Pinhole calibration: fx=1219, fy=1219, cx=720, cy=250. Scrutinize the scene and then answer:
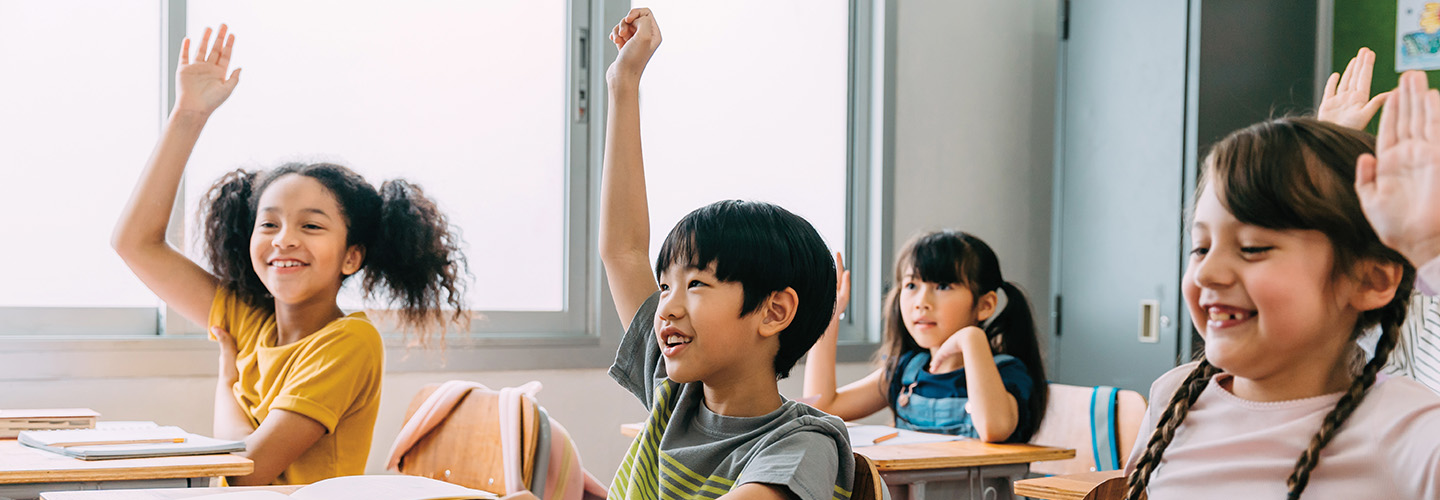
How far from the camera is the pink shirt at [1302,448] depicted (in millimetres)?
1017

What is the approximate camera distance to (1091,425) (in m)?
2.75

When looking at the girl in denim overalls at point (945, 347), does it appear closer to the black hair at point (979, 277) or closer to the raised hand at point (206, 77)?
the black hair at point (979, 277)

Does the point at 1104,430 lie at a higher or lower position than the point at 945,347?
lower

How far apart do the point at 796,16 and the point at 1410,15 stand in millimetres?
1877

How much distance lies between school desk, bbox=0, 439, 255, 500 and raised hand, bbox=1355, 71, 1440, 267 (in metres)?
1.44

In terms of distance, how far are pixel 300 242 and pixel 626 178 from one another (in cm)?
95

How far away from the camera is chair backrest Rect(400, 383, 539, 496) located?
2.10 m

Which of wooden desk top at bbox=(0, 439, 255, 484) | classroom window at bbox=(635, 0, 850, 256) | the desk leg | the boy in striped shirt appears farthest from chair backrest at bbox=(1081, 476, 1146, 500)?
classroom window at bbox=(635, 0, 850, 256)

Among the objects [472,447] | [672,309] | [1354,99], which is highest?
[1354,99]

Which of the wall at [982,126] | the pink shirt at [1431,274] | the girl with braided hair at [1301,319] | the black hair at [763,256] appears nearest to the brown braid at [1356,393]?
the girl with braided hair at [1301,319]

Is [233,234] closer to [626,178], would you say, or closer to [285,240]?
[285,240]

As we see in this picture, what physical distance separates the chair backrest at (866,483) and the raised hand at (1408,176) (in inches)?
21.5

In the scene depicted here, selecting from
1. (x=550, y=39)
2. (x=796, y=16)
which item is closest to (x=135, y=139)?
(x=550, y=39)

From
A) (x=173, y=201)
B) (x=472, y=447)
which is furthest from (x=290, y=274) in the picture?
(x=472, y=447)
